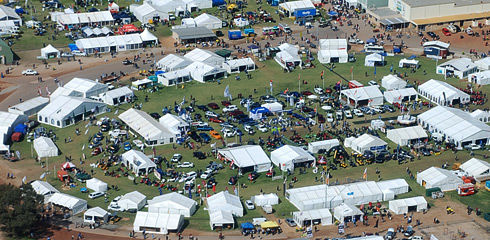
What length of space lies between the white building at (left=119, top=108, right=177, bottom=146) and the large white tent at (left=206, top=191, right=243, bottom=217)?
1950 cm

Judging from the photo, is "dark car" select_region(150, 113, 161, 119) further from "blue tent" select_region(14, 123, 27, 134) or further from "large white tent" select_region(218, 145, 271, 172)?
"blue tent" select_region(14, 123, 27, 134)

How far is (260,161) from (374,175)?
1440cm

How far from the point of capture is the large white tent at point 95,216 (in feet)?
307

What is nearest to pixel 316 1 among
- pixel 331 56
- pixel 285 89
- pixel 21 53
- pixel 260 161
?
pixel 331 56

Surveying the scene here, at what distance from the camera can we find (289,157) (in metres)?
106

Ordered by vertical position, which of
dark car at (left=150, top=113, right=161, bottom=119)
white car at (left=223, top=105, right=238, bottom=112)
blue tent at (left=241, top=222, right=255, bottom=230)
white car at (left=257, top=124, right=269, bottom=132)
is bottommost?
blue tent at (left=241, top=222, right=255, bottom=230)

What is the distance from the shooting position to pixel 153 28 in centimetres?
16325

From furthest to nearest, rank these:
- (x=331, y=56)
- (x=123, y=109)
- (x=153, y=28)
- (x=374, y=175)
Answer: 1. (x=153, y=28)
2. (x=331, y=56)
3. (x=123, y=109)
4. (x=374, y=175)

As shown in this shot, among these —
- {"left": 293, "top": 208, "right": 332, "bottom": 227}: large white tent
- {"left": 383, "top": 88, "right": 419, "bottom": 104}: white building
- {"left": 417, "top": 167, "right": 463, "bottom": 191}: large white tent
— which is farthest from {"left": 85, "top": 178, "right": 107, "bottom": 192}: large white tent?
{"left": 383, "top": 88, "right": 419, "bottom": 104}: white building

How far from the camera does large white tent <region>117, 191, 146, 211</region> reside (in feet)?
315

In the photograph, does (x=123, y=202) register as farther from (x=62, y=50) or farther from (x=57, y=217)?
(x=62, y=50)

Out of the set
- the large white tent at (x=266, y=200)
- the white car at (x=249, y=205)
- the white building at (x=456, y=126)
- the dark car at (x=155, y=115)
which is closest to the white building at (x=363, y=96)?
the white building at (x=456, y=126)

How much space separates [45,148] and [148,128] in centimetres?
1409

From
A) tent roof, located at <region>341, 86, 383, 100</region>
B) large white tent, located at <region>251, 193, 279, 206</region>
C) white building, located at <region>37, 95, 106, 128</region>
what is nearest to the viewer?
large white tent, located at <region>251, 193, 279, 206</region>
